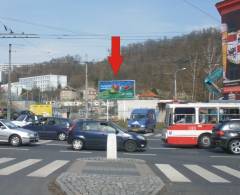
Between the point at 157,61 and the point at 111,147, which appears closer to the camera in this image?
the point at 111,147

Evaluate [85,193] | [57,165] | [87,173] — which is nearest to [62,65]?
[57,165]

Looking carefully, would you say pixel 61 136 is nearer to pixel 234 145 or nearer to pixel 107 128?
pixel 107 128

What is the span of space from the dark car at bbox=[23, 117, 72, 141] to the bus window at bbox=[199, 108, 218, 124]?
987cm

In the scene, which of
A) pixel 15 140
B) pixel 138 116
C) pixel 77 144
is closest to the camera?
pixel 77 144

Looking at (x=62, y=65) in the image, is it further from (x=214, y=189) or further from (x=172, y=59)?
(x=214, y=189)

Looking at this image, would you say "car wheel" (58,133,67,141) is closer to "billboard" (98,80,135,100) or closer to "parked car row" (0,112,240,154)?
"parked car row" (0,112,240,154)

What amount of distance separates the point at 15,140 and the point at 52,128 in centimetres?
646

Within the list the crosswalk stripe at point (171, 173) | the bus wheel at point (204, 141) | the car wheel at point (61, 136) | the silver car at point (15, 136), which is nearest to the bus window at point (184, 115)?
the bus wheel at point (204, 141)

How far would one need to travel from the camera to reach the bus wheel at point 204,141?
28.0m

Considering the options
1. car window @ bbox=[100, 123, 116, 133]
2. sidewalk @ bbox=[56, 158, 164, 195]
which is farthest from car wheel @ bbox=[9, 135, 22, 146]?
sidewalk @ bbox=[56, 158, 164, 195]

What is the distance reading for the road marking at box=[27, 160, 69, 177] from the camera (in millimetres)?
14688

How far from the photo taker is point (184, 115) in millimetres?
28141

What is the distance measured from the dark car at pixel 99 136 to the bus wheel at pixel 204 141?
394 cm

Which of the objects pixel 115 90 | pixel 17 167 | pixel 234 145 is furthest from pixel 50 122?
pixel 115 90
